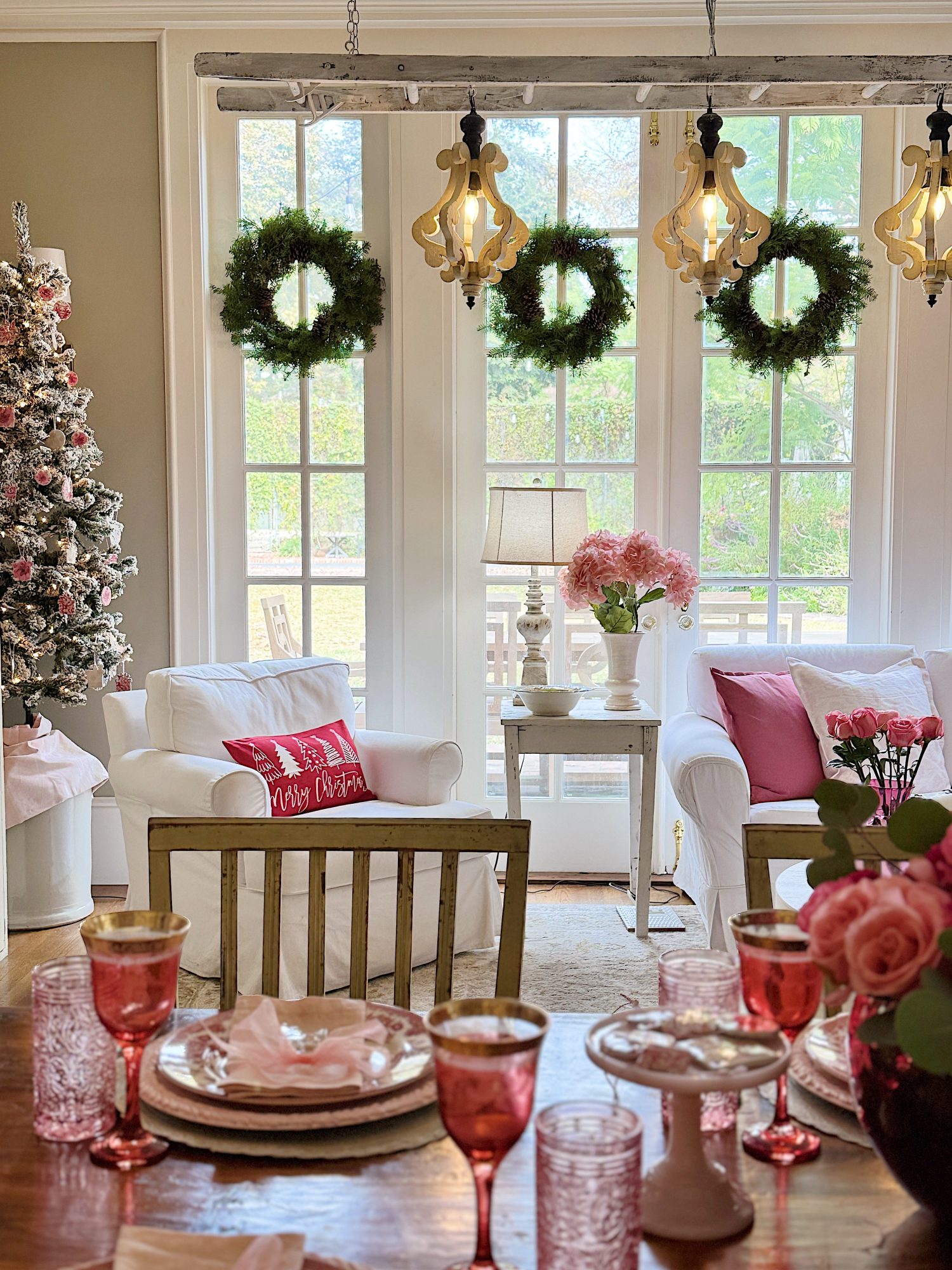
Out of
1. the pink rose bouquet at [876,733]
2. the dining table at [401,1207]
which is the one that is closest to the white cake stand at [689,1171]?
the dining table at [401,1207]

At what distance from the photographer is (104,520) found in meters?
4.14

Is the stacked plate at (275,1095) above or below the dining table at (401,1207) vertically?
above

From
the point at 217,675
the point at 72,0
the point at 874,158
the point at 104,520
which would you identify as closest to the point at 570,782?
the point at 217,675

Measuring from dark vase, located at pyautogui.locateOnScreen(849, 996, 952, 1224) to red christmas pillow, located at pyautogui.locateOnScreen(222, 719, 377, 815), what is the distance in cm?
265

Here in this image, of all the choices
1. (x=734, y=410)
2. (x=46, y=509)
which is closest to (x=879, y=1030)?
(x=46, y=509)

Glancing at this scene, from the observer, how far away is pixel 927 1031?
84 cm

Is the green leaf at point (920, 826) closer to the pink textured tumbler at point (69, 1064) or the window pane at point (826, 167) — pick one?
the pink textured tumbler at point (69, 1064)

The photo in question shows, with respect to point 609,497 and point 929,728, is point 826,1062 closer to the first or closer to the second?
point 929,728

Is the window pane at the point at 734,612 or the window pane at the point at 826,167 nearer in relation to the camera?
the window pane at the point at 826,167

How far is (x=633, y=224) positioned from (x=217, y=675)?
2179 mm

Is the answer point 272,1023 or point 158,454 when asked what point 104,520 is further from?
point 272,1023

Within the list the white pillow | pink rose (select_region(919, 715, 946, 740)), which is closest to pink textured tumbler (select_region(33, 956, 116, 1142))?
pink rose (select_region(919, 715, 946, 740))

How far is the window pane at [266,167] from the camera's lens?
450 centimetres

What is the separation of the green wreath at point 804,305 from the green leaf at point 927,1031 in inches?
149
